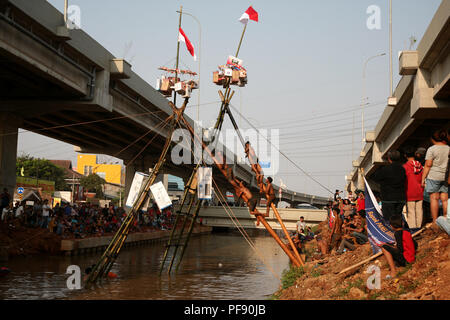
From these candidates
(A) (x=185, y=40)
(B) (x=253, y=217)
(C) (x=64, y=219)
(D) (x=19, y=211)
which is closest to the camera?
(A) (x=185, y=40)

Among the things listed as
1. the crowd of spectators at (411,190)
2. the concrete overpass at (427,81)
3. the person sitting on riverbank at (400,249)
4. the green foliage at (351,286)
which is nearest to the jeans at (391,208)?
the crowd of spectators at (411,190)

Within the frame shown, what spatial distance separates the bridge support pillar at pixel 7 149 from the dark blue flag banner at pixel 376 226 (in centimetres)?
2238

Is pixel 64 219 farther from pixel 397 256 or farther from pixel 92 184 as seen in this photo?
pixel 92 184

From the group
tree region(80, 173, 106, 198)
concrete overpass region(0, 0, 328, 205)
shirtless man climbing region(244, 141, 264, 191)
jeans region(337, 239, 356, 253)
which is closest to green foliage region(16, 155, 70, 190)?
tree region(80, 173, 106, 198)

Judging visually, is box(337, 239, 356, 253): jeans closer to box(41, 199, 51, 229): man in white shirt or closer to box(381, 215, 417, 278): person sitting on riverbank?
box(381, 215, 417, 278): person sitting on riverbank

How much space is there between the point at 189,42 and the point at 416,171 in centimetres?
1441

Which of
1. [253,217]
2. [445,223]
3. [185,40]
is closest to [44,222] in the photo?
[185,40]

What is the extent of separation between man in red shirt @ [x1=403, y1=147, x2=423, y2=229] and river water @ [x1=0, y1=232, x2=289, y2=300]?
7542 millimetres

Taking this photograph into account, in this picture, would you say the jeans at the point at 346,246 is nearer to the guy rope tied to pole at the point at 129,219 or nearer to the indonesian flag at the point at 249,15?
the guy rope tied to pole at the point at 129,219

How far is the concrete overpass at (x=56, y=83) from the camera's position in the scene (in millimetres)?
20891

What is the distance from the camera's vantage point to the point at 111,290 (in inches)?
717

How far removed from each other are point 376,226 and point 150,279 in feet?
43.2

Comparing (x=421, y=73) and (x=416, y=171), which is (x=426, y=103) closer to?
(x=421, y=73)

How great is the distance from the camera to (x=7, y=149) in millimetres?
27859
